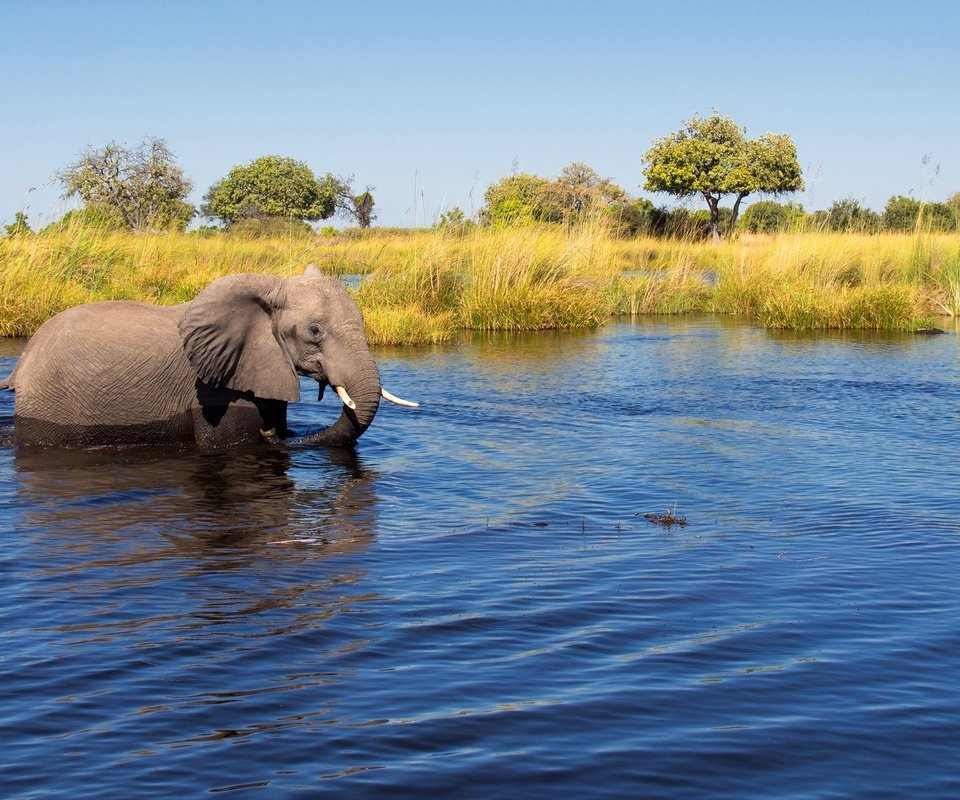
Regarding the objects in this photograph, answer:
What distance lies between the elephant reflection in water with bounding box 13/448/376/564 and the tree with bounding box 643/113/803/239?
4991 cm

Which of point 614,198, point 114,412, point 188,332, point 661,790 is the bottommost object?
point 661,790

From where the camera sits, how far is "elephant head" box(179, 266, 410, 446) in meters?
7.60

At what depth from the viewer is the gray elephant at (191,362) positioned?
7.61 metres

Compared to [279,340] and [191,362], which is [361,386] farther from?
[191,362]

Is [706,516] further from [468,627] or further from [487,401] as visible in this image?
[487,401]

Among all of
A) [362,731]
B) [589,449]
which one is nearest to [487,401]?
[589,449]

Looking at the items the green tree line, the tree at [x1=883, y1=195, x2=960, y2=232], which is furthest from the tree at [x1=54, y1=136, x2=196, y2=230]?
the tree at [x1=883, y1=195, x2=960, y2=232]

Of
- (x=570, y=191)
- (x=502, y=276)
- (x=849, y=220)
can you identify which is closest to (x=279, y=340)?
(x=502, y=276)

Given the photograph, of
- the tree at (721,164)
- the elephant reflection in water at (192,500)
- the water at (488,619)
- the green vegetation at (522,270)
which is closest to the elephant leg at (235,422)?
the elephant reflection in water at (192,500)

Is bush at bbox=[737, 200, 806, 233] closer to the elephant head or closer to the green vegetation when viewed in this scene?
the green vegetation

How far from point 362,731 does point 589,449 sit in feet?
16.4

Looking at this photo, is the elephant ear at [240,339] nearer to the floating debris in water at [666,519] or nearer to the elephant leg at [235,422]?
the elephant leg at [235,422]

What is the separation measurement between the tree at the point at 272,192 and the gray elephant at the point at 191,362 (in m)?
56.0

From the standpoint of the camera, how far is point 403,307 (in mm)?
16422
